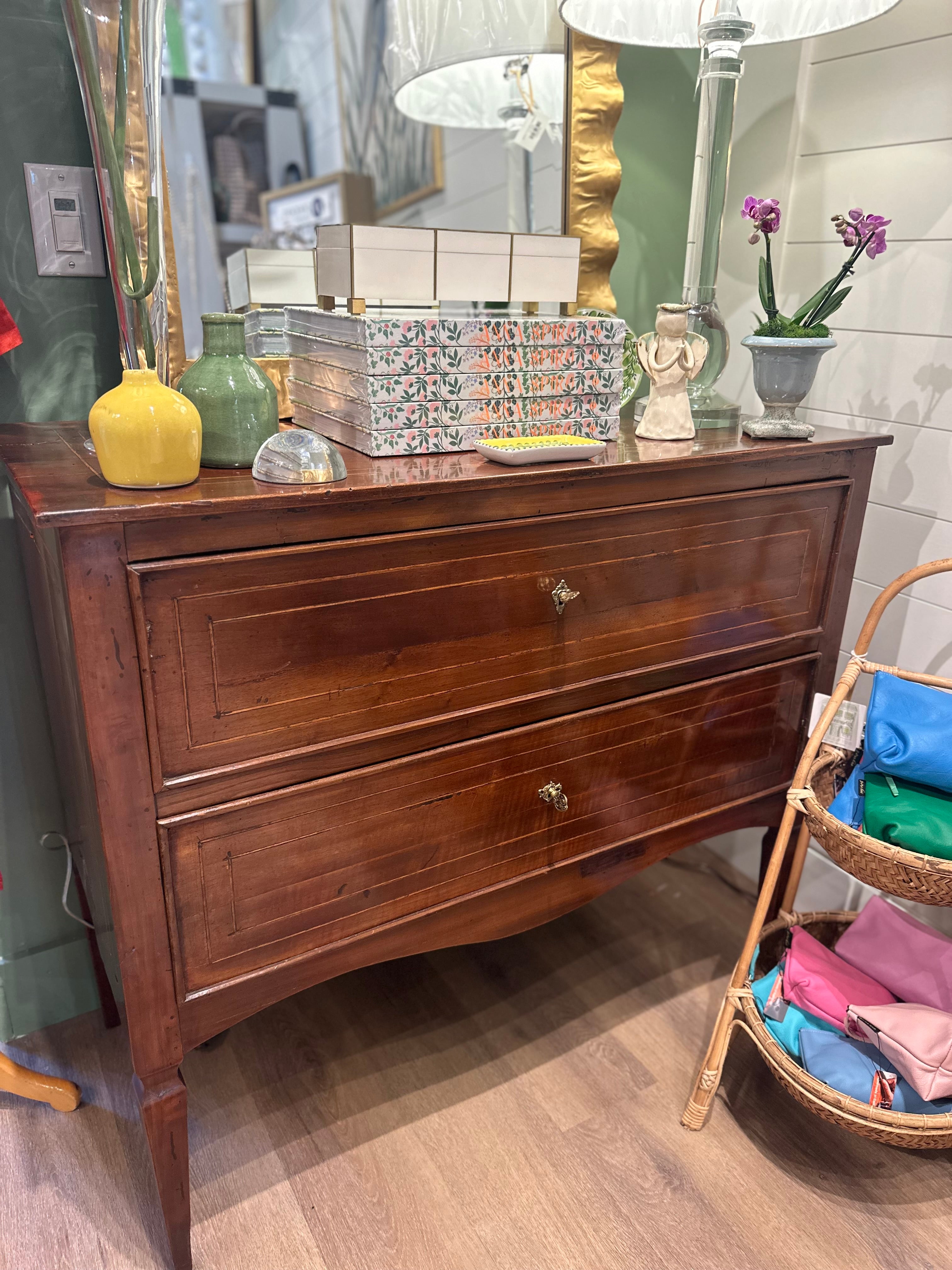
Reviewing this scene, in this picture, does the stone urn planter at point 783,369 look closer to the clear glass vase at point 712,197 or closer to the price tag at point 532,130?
the clear glass vase at point 712,197

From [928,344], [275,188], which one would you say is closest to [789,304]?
[928,344]

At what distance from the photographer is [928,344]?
54.3 inches

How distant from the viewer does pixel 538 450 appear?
0.98 m

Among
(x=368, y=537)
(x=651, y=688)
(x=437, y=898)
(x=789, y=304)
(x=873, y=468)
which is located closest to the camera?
(x=368, y=537)

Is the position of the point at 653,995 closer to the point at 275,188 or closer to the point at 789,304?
the point at 789,304

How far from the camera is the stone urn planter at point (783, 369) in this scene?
1.19 metres

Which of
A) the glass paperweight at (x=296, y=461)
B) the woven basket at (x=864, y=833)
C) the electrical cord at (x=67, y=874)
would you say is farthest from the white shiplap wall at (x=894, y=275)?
the electrical cord at (x=67, y=874)

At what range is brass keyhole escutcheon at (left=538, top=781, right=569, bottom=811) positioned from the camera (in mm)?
1142

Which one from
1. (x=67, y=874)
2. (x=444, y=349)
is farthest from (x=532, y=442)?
(x=67, y=874)

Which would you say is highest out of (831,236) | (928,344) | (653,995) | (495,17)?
(495,17)

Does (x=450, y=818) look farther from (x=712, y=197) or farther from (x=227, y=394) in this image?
(x=712, y=197)

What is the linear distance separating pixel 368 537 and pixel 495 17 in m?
0.96

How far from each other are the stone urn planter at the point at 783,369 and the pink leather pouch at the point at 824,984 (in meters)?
0.79

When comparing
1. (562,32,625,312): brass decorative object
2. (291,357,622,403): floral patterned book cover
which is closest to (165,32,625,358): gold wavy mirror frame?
(562,32,625,312): brass decorative object
